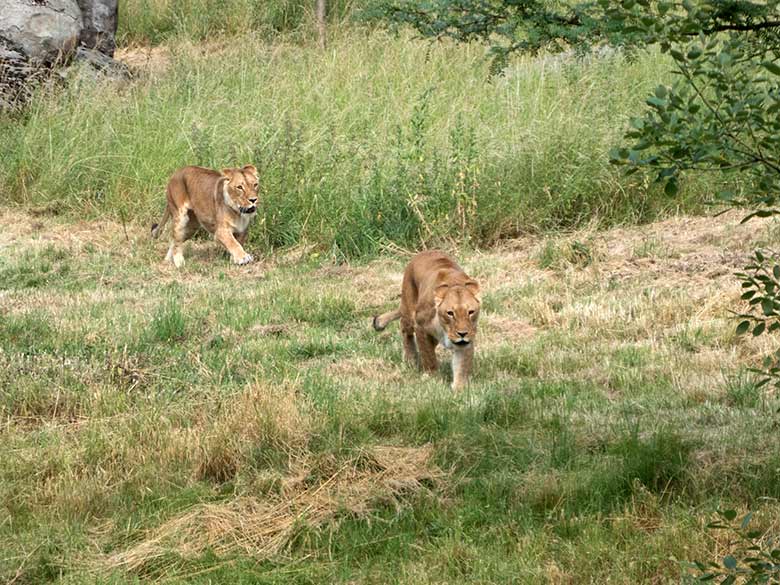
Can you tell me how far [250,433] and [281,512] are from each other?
0.74 metres

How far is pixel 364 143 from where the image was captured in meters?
15.0

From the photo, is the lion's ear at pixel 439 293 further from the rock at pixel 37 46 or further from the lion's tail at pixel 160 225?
the rock at pixel 37 46

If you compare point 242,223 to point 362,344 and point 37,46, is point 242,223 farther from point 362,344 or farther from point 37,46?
point 37,46

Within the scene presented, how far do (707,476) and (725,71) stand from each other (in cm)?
274

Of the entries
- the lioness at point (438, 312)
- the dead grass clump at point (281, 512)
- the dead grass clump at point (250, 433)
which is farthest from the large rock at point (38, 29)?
the dead grass clump at point (281, 512)

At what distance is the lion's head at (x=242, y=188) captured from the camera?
13086 mm

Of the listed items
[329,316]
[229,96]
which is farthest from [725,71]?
[229,96]

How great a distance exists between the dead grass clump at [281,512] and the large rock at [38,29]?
1317 cm

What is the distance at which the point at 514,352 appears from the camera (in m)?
9.31

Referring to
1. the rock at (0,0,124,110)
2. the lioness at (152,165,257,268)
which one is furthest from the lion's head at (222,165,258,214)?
the rock at (0,0,124,110)

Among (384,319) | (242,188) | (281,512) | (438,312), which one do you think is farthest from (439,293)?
(242,188)

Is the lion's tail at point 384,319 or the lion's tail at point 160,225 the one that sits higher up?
the lion's tail at point 384,319

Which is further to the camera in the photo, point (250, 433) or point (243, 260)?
point (243, 260)

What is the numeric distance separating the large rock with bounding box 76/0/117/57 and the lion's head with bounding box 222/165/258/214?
24.7 ft
